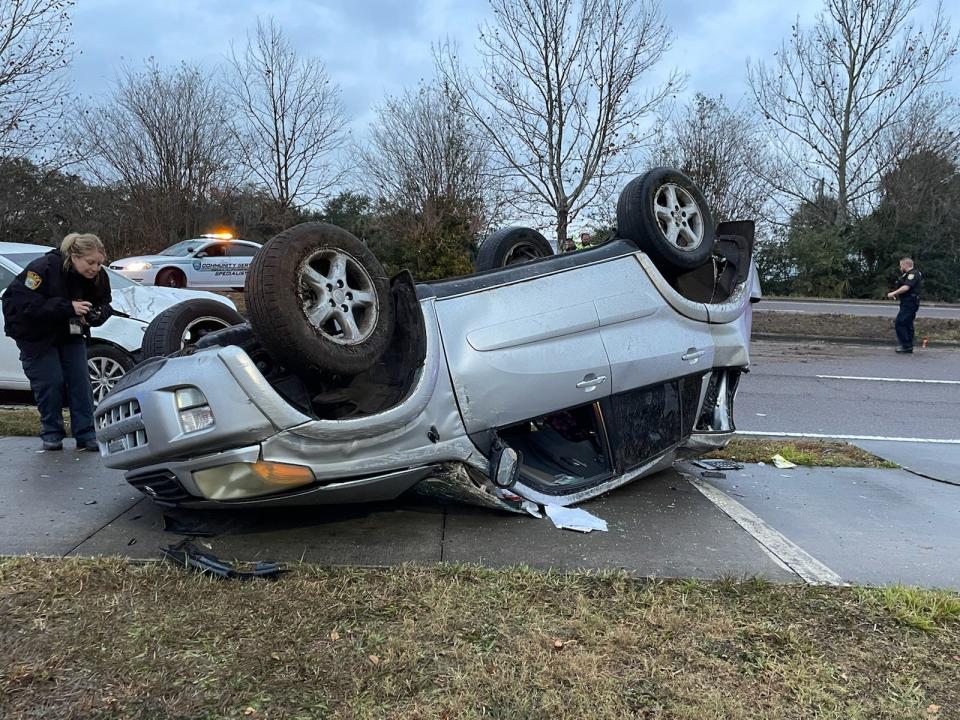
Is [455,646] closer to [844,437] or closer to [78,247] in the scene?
[78,247]

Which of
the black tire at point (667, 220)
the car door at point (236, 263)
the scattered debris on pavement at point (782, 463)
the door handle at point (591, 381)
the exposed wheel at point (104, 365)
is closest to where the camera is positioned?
the door handle at point (591, 381)

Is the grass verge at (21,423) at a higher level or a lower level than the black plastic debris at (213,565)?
higher

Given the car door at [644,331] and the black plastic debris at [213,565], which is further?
the car door at [644,331]

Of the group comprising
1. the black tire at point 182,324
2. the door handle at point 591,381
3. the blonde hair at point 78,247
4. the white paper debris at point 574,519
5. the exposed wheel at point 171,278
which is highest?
the exposed wheel at point 171,278

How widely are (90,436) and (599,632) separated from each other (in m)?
4.18

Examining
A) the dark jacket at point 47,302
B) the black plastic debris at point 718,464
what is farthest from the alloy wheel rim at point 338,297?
the black plastic debris at point 718,464

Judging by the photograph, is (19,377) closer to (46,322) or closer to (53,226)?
(46,322)

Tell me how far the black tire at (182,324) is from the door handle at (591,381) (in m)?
2.20

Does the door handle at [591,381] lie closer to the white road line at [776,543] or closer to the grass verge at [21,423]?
the white road line at [776,543]

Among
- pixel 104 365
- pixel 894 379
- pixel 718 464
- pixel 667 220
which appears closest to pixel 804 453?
pixel 718 464

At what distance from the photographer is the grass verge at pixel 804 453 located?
5.41 m

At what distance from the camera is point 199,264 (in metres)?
15.9

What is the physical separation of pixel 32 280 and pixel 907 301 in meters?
14.5

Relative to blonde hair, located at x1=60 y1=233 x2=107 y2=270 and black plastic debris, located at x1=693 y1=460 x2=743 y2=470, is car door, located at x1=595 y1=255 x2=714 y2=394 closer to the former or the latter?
black plastic debris, located at x1=693 y1=460 x2=743 y2=470
